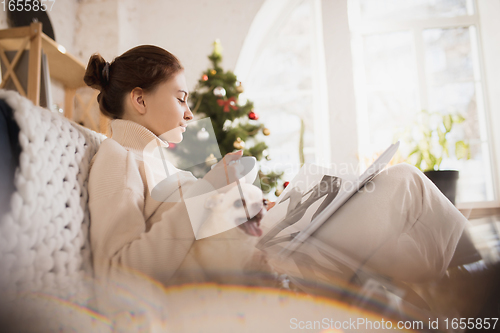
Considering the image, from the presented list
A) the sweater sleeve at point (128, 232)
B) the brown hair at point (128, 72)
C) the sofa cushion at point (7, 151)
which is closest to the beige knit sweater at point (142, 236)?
the sweater sleeve at point (128, 232)

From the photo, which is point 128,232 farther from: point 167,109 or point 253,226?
point 167,109

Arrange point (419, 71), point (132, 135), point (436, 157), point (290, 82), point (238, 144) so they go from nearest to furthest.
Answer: point (132, 135) < point (238, 144) < point (436, 157) < point (419, 71) < point (290, 82)

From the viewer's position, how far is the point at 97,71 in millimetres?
A: 900

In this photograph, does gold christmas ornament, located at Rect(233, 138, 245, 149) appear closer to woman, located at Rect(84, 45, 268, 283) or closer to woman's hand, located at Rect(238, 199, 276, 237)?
woman, located at Rect(84, 45, 268, 283)

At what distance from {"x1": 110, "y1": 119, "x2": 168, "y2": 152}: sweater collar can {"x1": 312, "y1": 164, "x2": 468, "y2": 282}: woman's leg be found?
0.49 meters

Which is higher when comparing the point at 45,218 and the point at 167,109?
the point at 167,109

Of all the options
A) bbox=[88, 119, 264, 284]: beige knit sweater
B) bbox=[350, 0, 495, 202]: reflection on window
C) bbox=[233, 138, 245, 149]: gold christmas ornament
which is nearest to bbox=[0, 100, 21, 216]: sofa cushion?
bbox=[88, 119, 264, 284]: beige knit sweater

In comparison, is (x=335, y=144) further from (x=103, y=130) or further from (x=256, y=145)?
(x=103, y=130)

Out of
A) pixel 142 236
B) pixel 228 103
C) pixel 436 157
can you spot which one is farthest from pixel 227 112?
pixel 142 236

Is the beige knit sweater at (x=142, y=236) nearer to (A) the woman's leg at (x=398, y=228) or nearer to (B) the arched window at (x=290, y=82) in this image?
(A) the woman's leg at (x=398, y=228)

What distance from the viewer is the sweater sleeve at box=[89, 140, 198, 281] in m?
0.55

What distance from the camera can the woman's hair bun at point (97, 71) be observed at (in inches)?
35.1

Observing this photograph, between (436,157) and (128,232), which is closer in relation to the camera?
(128,232)

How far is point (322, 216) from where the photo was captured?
2.10ft
